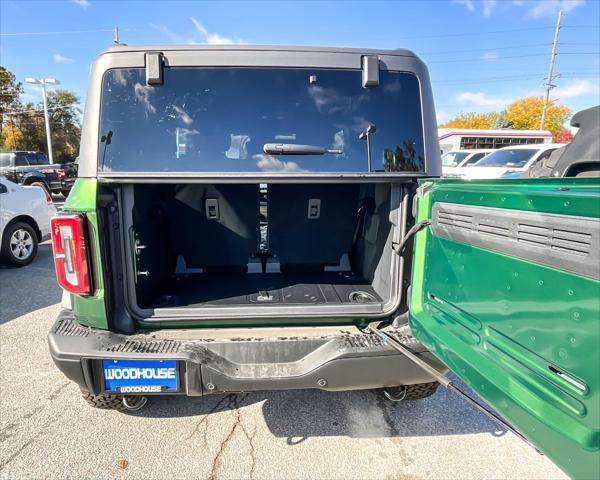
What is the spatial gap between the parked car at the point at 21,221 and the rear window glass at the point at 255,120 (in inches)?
205

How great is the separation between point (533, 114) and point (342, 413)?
63.7 metres

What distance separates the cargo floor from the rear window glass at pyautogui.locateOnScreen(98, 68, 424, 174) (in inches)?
38.3

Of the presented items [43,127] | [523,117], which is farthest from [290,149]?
[523,117]

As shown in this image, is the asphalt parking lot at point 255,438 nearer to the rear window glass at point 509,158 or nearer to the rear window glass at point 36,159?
the rear window glass at point 509,158

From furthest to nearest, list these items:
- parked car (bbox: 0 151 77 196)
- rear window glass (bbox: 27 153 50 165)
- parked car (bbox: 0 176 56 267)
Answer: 1. rear window glass (bbox: 27 153 50 165)
2. parked car (bbox: 0 151 77 196)
3. parked car (bbox: 0 176 56 267)

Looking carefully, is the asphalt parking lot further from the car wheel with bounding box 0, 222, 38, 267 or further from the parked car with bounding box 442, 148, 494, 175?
the parked car with bounding box 442, 148, 494, 175

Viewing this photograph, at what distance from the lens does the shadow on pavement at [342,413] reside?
2461 millimetres

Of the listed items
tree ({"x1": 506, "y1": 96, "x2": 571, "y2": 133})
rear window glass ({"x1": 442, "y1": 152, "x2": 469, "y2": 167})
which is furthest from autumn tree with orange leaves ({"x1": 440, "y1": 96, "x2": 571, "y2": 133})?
rear window glass ({"x1": 442, "y1": 152, "x2": 469, "y2": 167})

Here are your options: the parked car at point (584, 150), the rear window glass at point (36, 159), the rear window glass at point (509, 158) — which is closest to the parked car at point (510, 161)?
the rear window glass at point (509, 158)

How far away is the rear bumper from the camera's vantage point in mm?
1856

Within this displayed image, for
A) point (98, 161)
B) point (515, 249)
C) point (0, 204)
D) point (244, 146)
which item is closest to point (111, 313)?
point (98, 161)

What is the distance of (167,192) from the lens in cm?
290

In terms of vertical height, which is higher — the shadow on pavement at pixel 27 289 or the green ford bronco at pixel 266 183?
the green ford bronco at pixel 266 183

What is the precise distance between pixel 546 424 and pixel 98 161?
2359 millimetres
